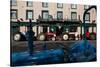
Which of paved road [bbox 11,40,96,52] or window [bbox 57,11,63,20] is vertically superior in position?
window [bbox 57,11,63,20]

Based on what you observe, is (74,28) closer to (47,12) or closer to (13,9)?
(47,12)

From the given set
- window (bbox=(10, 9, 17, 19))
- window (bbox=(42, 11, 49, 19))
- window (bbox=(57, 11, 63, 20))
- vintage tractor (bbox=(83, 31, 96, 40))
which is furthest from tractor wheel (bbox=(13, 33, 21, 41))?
vintage tractor (bbox=(83, 31, 96, 40))

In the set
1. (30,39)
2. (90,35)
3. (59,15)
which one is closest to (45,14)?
(59,15)

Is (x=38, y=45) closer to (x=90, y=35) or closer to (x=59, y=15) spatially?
(x=59, y=15)

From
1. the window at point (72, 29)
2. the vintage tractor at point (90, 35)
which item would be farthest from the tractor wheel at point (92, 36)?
the window at point (72, 29)

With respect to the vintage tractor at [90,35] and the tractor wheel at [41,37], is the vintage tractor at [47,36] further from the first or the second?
the vintage tractor at [90,35]

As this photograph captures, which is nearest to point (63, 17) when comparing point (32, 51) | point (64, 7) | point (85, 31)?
point (64, 7)

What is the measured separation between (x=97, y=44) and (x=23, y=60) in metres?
0.65

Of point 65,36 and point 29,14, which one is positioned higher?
point 29,14

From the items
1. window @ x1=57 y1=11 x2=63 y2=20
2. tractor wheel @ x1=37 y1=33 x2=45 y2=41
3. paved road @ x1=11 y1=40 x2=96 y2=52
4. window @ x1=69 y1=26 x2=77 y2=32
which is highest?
window @ x1=57 y1=11 x2=63 y2=20

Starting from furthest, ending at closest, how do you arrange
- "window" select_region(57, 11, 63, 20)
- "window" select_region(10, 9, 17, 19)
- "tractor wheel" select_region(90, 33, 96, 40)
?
"tractor wheel" select_region(90, 33, 96, 40)
"window" select_region(57, 11, 63, 20)
"window" select_region(10, 9, 17, 19)

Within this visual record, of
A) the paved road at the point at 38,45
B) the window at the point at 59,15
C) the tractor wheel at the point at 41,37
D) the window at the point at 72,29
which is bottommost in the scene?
the paved road at the point at 38,45

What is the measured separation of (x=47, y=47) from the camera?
1771 mm

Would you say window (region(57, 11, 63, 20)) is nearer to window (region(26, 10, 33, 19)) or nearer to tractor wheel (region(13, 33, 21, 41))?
window (region(26, 10, 33, 19))
